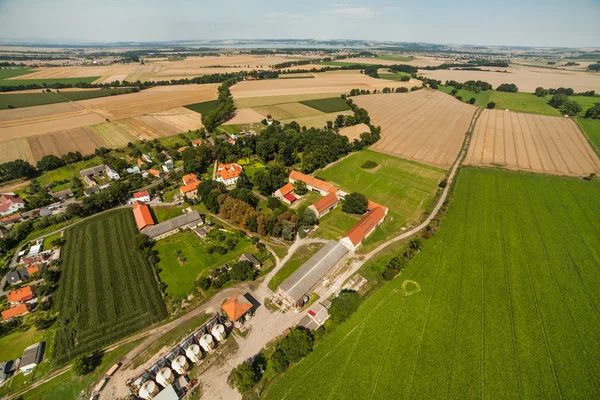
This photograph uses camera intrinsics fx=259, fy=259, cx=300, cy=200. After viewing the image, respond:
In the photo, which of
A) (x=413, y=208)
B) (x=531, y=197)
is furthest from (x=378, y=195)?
(x=531, y=197)

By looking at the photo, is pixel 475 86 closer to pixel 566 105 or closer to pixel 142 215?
pixel 566 105

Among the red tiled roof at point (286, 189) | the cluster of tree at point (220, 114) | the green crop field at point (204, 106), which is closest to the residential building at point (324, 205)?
the red tiled roof at point (286, 189)

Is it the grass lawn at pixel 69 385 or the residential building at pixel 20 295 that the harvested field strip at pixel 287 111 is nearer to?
the residential building at pixel 20 295

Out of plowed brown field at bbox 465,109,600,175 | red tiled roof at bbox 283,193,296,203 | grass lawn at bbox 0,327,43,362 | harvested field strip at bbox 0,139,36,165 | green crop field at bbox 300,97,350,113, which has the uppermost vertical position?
green crop field at bbox 300,97,350,113

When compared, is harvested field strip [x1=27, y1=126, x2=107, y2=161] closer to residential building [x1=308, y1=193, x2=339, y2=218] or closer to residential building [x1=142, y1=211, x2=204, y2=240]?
residential building [x1=142, y1=211, x2=204, y2=240]

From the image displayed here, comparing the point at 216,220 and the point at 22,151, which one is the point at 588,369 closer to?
the point at 216,220

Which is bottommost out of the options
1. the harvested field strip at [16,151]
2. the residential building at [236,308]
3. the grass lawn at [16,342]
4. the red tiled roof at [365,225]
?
the grass lawn at [16,342]

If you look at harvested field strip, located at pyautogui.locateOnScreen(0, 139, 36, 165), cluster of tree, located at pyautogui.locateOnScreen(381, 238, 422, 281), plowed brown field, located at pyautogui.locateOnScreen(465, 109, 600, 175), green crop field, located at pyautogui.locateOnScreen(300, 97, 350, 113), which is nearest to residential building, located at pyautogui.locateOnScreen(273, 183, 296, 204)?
cluster of tree, located at pyautogui.locateOnScreen(381, 238, 422, 281)

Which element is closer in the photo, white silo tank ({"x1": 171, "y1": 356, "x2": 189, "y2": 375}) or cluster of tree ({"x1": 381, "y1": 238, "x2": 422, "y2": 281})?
white silo tank ({"x1": 171, "y1": 356, "x2": 189, "y2": 375})
